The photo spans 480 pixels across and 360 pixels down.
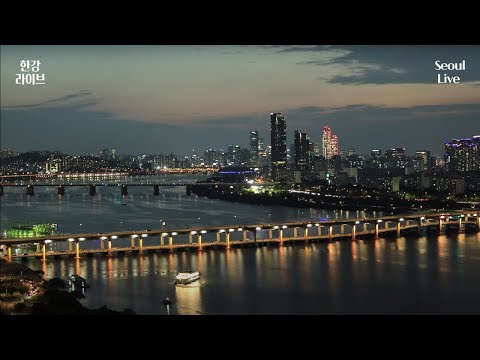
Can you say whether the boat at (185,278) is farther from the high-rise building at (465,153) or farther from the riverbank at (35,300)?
the high-rise building at (465,153)

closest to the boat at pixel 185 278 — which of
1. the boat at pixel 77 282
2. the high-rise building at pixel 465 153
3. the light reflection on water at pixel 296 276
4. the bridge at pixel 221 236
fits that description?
the light reflection on water at pixel 296 276

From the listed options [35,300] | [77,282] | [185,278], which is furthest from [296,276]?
[35,300]

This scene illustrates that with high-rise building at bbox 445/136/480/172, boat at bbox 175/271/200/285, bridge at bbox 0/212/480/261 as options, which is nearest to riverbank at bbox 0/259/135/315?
boat at bbox 175/271/200/285

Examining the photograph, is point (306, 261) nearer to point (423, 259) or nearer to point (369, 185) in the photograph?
point (423, 259)
